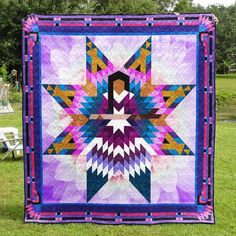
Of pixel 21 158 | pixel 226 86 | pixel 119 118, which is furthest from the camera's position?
pixel 226 86

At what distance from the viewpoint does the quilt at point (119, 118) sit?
5.66m

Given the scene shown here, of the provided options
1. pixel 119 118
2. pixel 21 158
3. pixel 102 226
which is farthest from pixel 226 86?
pixel 102 226

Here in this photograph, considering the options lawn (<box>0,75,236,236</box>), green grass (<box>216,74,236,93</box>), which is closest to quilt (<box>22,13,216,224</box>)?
lawn (<box>0,75,236,236</box>)

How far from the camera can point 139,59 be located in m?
5.68

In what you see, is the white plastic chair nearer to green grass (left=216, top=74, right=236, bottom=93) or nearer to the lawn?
the lawn

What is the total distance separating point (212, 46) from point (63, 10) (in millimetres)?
26238

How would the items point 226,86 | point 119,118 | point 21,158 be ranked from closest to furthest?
point 119,118, point 21,158, point 226,86

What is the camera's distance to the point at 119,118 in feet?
19.1

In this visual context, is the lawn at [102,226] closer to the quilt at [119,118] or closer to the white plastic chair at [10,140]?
the quilt at [119,118]

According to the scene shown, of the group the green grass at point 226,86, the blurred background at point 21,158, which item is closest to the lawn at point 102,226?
the blurred background at point 21,158

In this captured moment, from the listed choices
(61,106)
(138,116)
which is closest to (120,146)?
(138,116)

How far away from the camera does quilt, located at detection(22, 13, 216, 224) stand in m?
5.66

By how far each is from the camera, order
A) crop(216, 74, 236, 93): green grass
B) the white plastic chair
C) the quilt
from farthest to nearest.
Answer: crop(216, 74, 236, 93): green grass, the white plastic chair, the quilt

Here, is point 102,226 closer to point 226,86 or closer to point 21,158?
point 21,158
